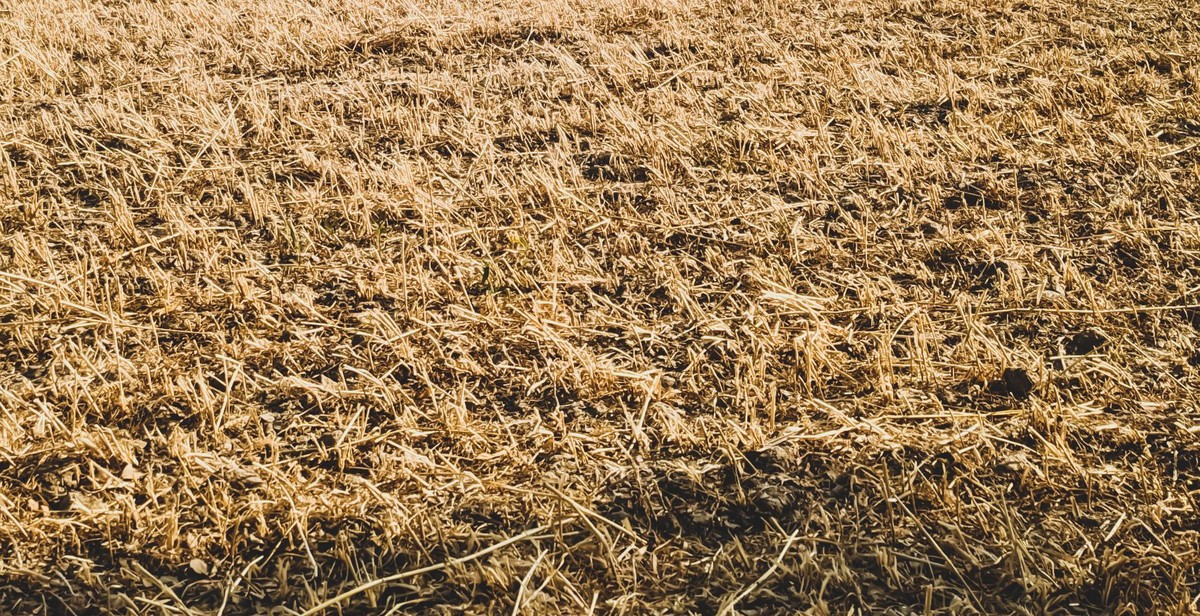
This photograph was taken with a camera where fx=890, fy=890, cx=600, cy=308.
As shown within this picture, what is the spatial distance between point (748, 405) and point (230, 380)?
1.21m

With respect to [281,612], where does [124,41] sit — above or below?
above

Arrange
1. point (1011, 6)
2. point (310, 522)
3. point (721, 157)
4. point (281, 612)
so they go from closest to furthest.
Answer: point (281, 612)
point (310, 522)
point (721, 157)
point (1011, 6)

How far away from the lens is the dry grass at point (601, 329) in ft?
5.52

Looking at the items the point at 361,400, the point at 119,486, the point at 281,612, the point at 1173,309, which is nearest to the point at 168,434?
the point at 119,486

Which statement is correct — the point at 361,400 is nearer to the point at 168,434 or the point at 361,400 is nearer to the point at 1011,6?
the point at 168,434

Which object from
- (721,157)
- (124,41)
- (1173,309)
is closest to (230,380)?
(721,157)

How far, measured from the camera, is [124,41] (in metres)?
3.97

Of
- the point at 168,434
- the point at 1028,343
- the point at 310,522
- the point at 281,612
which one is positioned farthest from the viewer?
the point at 1028,343

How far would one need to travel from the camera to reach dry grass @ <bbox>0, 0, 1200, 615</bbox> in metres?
1.68

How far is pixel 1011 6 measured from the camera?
4277mm

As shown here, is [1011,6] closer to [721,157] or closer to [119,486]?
[721,157]

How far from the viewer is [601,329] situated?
7.52ft

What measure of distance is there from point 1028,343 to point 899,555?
2.70 ft

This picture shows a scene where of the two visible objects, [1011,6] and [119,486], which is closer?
[119,486]
